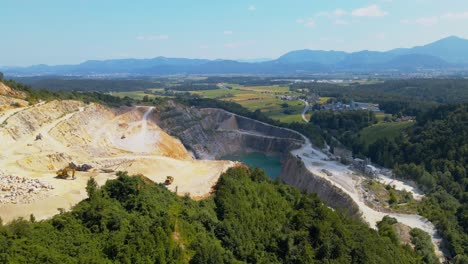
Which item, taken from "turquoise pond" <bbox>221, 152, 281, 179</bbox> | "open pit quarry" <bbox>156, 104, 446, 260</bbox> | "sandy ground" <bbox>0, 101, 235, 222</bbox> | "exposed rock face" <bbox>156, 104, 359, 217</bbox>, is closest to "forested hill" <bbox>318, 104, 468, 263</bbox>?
"open pit quarry" <bbox>156, 104, 446, 260</bbox>

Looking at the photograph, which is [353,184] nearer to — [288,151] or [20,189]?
[288,151]

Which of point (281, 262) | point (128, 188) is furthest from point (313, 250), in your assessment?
point (128, 188)

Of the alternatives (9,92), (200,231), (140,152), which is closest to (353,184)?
(140,152)

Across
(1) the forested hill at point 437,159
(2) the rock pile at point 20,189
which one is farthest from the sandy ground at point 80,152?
(1) the forested hill at point 437,159

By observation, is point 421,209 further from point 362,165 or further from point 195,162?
point 195,162

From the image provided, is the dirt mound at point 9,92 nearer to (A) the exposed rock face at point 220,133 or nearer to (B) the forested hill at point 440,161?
(A) the exposed rock face at point 220,133

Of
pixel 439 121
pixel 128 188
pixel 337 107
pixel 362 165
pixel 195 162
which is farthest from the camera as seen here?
pixel 337 107
